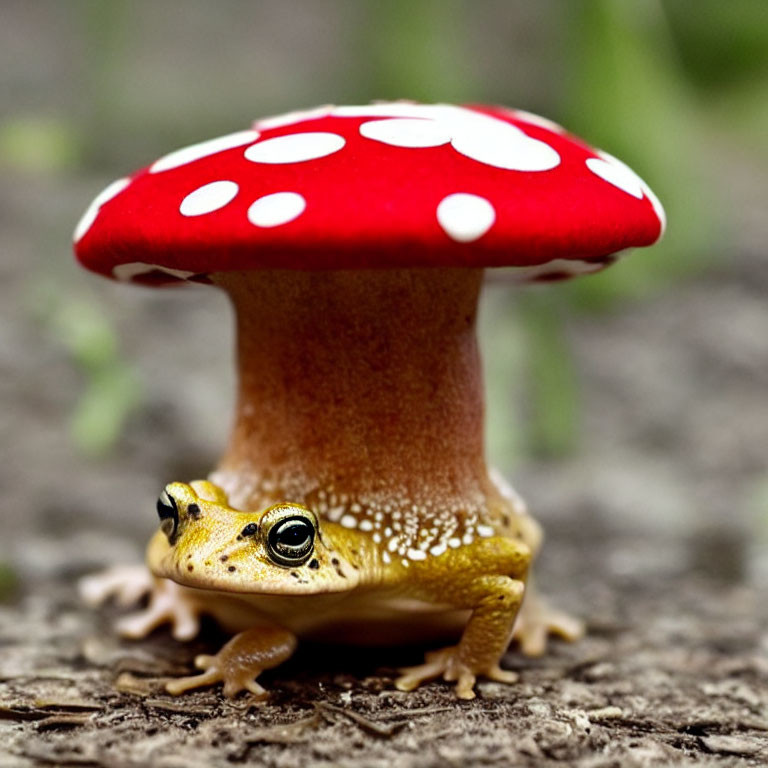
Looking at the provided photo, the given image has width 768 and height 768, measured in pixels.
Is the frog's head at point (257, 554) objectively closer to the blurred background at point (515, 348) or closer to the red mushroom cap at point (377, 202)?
the red mushroom cap at point (377, 202)

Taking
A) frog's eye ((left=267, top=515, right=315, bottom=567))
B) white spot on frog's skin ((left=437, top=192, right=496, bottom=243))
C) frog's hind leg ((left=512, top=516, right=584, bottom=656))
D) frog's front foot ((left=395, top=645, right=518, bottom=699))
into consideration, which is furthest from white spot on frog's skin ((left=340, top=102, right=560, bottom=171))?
frog's front foot ((left=395, top=645, right=518, bottom=699))

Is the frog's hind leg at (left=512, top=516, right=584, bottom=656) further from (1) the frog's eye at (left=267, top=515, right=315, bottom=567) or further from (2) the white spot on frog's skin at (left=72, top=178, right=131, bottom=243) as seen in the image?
(2) the white spot on frog's skin at (left=72, top=178, right=131, bottom=243)

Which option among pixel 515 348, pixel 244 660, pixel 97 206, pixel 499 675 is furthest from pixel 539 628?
pixel 515 348

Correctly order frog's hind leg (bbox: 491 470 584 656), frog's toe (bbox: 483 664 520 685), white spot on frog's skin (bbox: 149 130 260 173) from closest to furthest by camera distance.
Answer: white spot on frog's skin (bbox: 149 130 260 173), frog's toe (bbox: 483 664 520 685), frog's hind leg (bbox: 491 470 584 656)

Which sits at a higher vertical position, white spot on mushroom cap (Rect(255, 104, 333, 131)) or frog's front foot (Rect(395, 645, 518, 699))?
white spot on mushroom cap (Rect(255, 104, 333, 131))

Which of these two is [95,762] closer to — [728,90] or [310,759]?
[310,759]

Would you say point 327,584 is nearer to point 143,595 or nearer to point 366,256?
point 366,256
